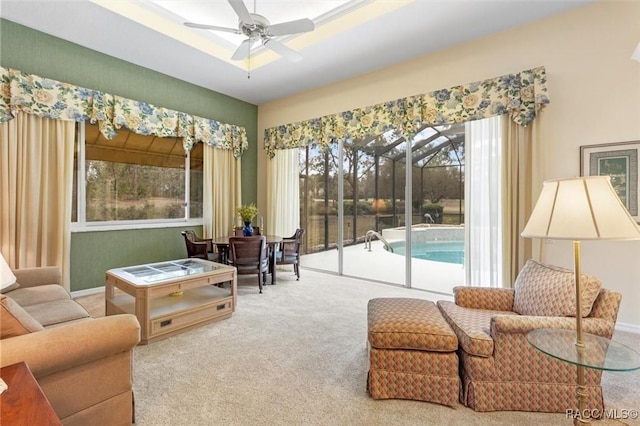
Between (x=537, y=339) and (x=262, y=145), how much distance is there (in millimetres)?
5498

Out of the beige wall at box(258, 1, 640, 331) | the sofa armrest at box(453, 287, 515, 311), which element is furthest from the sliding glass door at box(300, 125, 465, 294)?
the sofa armrest at box(453, 287, 515, 311)

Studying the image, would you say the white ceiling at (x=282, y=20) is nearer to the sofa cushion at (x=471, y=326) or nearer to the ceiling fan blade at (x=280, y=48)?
the ceiling fan blade at (x=280, y=48)

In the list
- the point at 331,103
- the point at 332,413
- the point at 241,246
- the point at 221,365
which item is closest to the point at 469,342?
the point at 332,413

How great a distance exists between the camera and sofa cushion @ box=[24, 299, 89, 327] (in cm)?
199

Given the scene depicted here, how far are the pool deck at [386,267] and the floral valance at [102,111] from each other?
2766 millimetres

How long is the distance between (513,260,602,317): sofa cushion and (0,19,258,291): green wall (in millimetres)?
4696

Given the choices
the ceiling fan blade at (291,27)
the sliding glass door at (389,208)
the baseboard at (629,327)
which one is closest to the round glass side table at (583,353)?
the baseboard at (629,327)

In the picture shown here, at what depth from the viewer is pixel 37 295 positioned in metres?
2.39

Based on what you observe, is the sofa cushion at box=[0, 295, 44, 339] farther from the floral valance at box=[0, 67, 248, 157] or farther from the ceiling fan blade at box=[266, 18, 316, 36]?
the floral valance at box=[0, 67, 248, 157]

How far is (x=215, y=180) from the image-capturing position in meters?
5.25

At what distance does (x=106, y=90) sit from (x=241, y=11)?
2.61 meters

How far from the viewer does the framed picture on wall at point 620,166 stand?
280 cm

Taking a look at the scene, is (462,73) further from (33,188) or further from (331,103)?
(33,188)

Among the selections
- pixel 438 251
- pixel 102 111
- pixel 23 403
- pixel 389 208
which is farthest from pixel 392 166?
pixel 23 403
